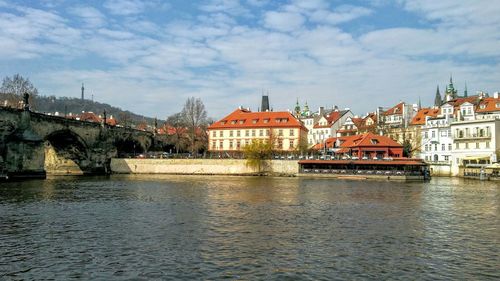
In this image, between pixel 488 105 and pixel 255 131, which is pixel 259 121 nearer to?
pixel 255 131

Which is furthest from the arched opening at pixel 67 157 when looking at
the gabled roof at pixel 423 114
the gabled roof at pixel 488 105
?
the gabled roof at pixel 488 105

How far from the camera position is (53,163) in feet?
281

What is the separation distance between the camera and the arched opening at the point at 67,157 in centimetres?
8119

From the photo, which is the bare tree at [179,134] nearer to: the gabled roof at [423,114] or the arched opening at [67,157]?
the arched opening at [67,157]

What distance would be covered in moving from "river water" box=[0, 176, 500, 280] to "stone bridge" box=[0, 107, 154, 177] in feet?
99.7

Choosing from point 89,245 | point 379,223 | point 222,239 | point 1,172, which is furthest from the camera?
point 1,172

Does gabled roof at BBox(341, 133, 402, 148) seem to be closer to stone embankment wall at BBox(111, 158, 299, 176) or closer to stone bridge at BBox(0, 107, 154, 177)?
stone embankment wall at BBox(111, 158, 299, 176)

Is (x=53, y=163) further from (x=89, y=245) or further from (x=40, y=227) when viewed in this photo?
(x=89, y=245)

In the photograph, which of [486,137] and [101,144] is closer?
[486,137]

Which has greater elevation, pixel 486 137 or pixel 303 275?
pixel 486 137

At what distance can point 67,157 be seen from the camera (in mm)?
84375

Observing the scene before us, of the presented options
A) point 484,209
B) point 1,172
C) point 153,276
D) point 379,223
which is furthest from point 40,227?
point 1,172

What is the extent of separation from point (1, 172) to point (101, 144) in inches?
1124

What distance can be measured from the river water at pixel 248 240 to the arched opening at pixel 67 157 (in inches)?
2018
